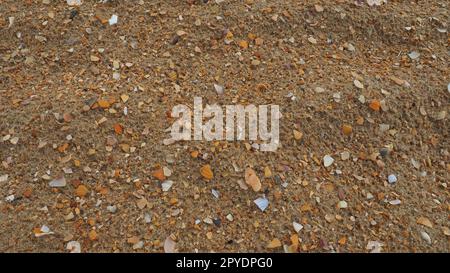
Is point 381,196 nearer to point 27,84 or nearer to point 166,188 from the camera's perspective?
point 166,188

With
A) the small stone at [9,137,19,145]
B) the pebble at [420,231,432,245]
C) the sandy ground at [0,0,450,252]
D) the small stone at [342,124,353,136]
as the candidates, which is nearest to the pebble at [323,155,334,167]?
the sandy ground at [0,0,450,252]

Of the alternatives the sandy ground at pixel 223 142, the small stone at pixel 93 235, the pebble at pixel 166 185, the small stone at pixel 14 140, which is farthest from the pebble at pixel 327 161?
the small stone at pixel 14 140

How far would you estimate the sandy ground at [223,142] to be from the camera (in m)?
1.54

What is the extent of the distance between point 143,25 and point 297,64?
25.2 inches

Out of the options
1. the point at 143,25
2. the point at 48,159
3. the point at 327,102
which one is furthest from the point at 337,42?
the point at 48,159

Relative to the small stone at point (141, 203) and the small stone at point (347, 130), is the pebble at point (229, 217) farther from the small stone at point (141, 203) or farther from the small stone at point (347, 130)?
the small stone at point (347, 130)

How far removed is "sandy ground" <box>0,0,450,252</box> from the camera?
5.06 ft

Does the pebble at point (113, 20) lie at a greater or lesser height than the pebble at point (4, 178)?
A: greater

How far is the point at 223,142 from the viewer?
1681mm

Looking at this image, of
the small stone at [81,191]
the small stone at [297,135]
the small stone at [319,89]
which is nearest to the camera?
the small stone at [81,191]

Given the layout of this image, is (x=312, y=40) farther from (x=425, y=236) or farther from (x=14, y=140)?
(x=14, y=140)

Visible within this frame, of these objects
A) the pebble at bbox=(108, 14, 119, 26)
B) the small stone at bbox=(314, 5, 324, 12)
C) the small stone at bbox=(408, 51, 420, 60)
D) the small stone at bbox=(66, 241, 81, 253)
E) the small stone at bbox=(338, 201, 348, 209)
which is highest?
the small stone at bbox=(314, 5, 324, 12)

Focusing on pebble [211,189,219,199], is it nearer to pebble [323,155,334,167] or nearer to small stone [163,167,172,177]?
small stone [163,167,172,177]

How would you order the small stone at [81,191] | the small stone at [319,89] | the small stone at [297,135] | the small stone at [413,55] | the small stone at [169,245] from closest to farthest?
the small stone at [169,245], the small stone at [81,191], the small stone at [297,135], the small stone at [319,89], the small stone at [413,55]
